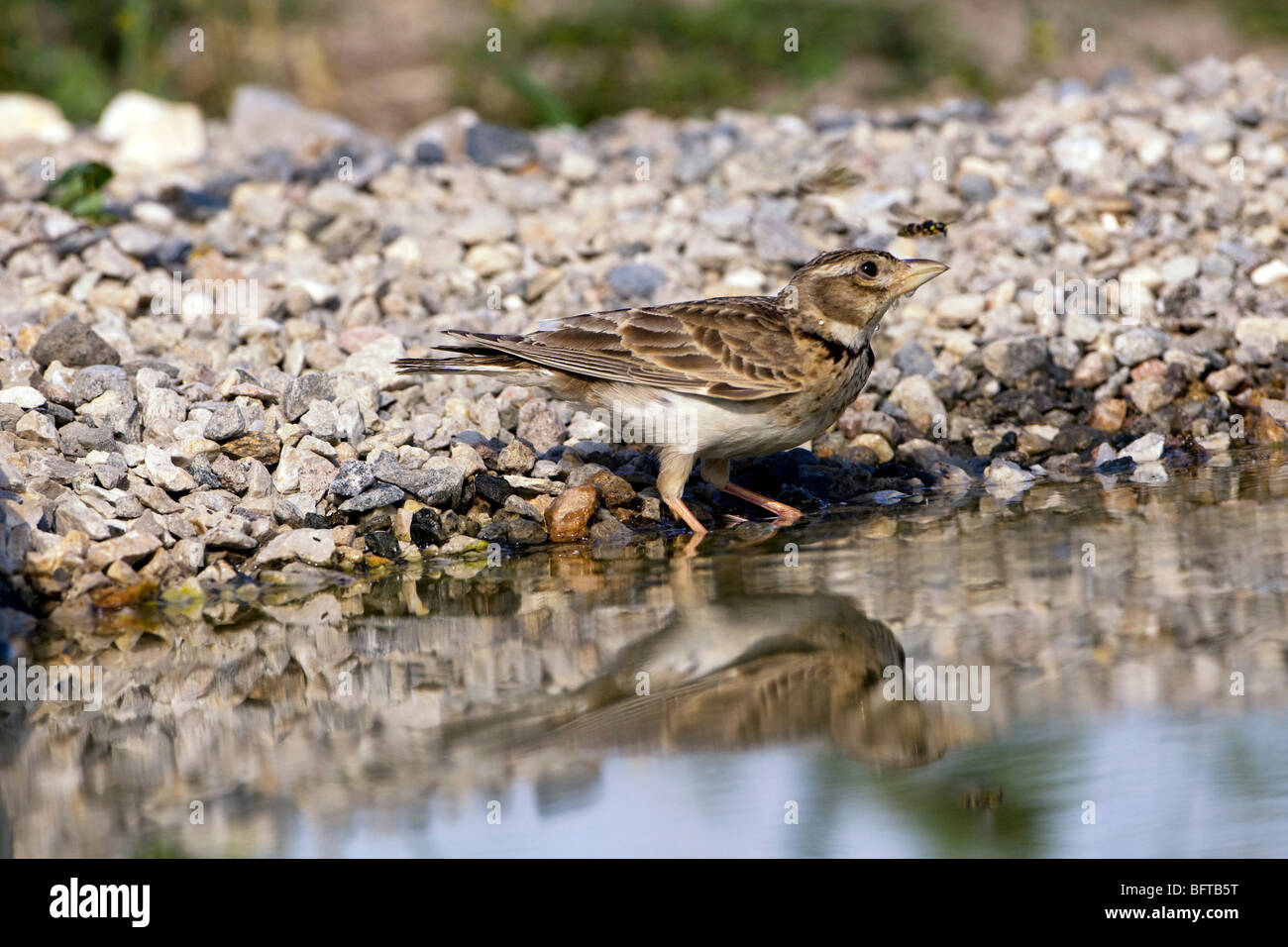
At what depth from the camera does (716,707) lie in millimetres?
4160

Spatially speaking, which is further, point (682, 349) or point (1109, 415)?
point (1109, 415)

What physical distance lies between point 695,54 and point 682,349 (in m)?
7.66

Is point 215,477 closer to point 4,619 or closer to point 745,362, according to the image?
point 4,619

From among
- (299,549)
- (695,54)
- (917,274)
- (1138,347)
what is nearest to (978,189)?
(1138,347)

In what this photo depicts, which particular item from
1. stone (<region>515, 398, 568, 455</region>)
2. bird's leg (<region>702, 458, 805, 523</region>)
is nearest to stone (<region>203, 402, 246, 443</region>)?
stone (<region>515, 398, 568, 455</region>)

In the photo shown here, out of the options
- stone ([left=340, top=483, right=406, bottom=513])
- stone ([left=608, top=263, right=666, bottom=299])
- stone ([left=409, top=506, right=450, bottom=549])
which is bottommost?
stone ([left=409, top=506, right=450, bottom=549])

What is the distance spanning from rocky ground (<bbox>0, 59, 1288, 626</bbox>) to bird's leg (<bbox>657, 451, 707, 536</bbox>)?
9.2 inches

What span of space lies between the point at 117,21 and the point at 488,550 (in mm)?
8365

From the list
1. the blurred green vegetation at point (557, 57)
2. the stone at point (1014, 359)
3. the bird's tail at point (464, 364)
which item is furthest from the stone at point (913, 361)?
the blurred green vegetation at point (557, 57)

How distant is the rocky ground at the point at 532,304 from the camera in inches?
248

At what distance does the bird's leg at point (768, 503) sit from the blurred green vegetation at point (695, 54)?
639 cm

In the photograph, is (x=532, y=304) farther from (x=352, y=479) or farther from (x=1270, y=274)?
(x=1270, y=274)

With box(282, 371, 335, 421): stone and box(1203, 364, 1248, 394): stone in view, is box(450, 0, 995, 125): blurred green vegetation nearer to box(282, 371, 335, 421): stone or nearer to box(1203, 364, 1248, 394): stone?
box(1203, 364, 1248, 394): stone

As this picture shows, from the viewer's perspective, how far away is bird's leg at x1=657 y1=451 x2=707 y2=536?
6387mm
